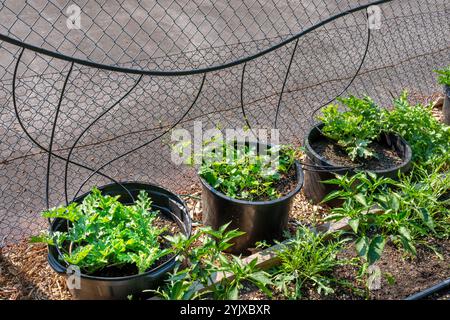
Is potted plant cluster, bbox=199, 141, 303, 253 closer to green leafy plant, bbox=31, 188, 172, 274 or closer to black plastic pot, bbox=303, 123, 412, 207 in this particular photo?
black plastic pot, bbox=303, 123, 412, 207

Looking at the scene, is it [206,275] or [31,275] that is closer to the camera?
[206,275]

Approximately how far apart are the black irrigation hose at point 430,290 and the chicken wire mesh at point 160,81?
1189 millimetres

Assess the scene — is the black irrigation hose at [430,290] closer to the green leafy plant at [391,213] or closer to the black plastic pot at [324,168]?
the green leafy plant at [391,213]

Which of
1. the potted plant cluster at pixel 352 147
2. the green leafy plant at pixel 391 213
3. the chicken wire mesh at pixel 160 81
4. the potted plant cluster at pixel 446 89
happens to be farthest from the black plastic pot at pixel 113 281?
the potted plant cluster at pixel 446 89

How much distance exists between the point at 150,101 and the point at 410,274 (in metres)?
2.34

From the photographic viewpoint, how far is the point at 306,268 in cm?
233

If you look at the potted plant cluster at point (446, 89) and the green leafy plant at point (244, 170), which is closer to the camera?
the green leafy plant at point (244, 170)

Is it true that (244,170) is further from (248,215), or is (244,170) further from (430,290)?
(430,290)

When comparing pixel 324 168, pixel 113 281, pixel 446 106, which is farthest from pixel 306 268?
pixel 446 106

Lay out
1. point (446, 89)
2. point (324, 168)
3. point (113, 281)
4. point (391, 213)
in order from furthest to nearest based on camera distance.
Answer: point (446, 89) < point (324, 168) < point (391, 213) < point (113, 281)

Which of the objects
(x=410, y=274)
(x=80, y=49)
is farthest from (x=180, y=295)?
(x=80, y=49)

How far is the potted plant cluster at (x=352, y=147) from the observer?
2891 millimetres

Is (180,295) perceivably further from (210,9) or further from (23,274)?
(210,9)

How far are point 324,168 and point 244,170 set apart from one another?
55 centimetres
